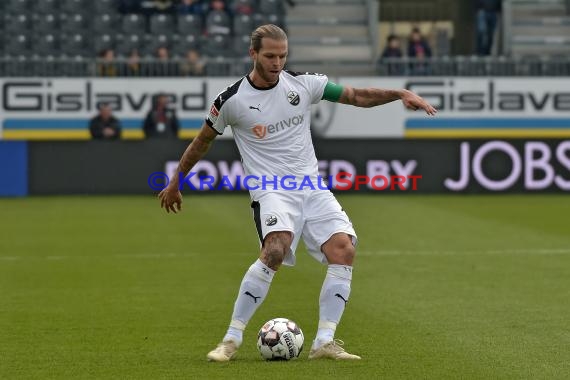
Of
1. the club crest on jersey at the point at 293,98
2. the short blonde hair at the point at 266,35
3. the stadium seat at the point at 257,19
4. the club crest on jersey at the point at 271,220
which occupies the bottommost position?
the club crest on jersey at the point at 271,220

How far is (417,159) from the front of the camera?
25.1 m

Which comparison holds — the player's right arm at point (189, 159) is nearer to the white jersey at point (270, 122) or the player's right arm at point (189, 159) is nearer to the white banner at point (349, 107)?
the white jersey at point (270, 122)

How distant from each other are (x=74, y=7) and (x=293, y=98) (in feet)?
71.1

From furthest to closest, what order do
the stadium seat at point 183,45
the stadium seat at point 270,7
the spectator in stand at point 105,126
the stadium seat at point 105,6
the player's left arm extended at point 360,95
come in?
the stadium seat at point 270,7 → the stadium seat at point 105,6 → the stadium seat at point 183,45 → the spectator in stand at point 105,126 → the player's left arm extended at point 360,95

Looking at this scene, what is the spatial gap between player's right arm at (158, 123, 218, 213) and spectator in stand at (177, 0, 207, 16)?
20.7 meters

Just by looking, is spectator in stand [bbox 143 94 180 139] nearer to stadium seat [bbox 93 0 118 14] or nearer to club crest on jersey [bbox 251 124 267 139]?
stadium seat [bbox 93 0 118 14]

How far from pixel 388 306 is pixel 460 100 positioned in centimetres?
1749

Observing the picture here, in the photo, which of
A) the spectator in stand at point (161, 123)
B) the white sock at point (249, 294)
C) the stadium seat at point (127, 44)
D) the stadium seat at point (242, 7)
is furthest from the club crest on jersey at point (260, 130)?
the stadium seat at point (242, 7)

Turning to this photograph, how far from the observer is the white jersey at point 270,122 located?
26.1 feet

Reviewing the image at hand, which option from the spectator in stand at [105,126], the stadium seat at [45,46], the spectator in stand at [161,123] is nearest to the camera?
the spectator in stand at [105,126]

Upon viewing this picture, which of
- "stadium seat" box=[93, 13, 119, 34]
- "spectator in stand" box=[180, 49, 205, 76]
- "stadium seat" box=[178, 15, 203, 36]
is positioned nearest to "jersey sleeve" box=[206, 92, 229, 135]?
"spectator in stand" box=[180, 49, 205, 76]

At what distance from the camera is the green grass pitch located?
7.68m

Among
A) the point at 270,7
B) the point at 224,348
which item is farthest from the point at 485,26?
the point at 224,348

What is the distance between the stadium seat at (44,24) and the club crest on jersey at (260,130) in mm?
21195
